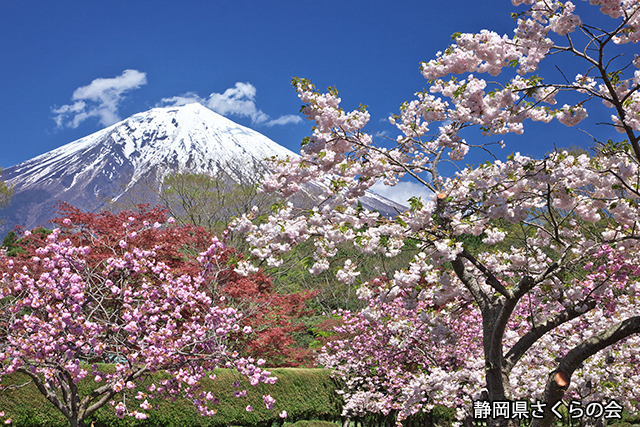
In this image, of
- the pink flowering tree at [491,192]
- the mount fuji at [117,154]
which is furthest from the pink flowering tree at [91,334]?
the mount fuji at [117,154]

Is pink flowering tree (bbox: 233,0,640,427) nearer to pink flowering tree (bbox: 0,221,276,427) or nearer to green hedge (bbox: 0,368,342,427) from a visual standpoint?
pink flowering tree (bbox: 0,221,276,427)

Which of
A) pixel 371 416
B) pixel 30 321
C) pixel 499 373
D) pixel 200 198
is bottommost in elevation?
pixel 371 416

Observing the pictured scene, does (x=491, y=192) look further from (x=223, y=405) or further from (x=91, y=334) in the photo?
(x=223, y=405)

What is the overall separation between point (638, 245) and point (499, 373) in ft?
5.16

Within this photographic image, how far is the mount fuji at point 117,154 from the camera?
59.5m

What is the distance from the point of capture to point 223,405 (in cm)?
834

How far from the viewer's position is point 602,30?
288 cm

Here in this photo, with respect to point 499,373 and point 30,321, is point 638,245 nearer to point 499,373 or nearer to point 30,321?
point 499,373

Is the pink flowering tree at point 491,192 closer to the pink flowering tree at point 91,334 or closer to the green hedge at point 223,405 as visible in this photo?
the pink flowering tree at point 91,334

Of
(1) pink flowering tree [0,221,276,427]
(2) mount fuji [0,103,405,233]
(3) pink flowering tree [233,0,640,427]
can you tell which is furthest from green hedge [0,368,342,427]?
(2) mount fuji [0,103,405,233]

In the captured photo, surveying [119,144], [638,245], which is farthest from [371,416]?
[119,144]

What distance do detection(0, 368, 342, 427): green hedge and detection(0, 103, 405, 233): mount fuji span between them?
45.4 m

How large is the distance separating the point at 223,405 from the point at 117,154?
63.6 m

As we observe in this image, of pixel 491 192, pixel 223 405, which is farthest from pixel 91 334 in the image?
pixel 223 405
